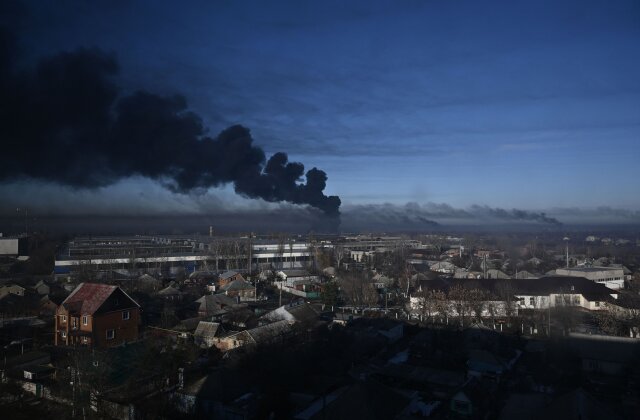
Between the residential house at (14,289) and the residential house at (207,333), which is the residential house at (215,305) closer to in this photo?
the residential house at (207,333)

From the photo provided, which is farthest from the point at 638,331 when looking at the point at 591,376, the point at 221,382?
the point at 221,382

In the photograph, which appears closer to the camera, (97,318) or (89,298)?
(97,318)

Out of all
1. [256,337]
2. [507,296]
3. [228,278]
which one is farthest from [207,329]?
[228,278]

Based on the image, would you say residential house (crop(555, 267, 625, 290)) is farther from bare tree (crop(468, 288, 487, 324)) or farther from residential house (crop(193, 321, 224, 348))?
residential house (crop(193, 321, 224, 348))

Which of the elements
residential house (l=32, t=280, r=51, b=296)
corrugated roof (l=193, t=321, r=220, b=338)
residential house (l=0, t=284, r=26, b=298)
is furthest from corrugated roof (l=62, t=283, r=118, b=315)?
residential house (l=0, t=284, r=26, b=298)

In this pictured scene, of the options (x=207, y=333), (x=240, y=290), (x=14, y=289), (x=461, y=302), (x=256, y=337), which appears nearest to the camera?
(x=256, y=337)

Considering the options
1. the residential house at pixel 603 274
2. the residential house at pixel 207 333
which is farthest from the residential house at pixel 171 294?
the residential house at pixel 603 274

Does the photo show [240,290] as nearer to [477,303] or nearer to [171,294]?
[171,294]

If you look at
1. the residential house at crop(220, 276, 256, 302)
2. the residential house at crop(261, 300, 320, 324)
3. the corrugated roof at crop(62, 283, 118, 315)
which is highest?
the corrugated roof at crop(62, 283, 118, 315)

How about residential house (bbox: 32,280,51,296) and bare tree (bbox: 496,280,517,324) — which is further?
residential house (bbox: 32,280,51,296)
